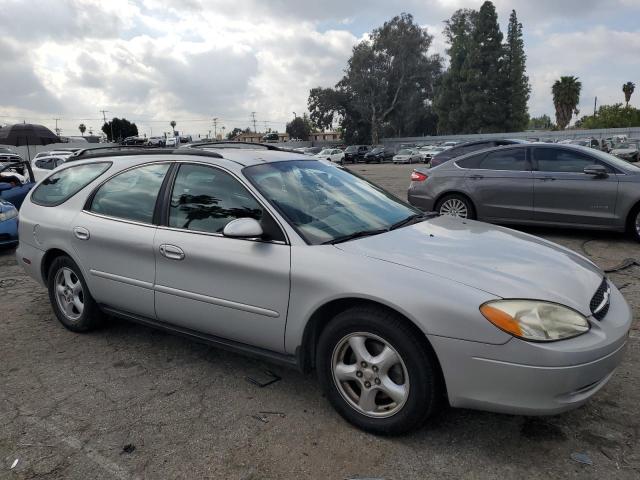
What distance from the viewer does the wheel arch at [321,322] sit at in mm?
2586

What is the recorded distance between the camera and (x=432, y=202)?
8.37 m

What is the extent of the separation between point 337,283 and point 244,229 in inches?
25.4

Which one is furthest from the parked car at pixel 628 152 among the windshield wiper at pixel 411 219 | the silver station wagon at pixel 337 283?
the silver station wagon at pixel 337 283

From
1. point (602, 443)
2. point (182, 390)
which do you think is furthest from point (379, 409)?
point (182, 390)

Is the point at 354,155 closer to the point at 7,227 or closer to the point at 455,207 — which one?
the point at 455,207

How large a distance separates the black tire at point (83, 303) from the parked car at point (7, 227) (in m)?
3.80

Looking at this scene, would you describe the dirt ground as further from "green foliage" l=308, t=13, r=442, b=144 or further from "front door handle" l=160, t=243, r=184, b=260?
"green foliage" l=308, t=13, r=442, b=144

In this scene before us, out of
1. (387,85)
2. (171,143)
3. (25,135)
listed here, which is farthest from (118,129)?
(25,135)

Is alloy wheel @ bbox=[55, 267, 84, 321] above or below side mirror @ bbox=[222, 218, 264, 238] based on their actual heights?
below

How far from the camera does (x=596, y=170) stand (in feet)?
23.0

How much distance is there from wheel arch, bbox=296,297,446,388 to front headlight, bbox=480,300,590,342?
0.39m

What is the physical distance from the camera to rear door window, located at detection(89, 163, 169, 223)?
372 cm

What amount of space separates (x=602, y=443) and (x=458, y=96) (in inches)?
2317

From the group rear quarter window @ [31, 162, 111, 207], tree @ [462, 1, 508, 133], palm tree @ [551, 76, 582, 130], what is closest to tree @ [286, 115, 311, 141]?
tree @ [462, 1, 508, 133]
